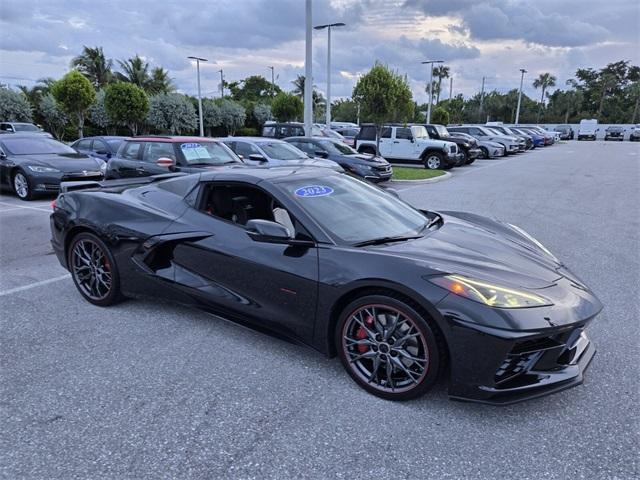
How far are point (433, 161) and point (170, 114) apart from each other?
77.1 feet

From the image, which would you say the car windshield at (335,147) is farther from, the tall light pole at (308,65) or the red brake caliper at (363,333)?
the red brake caliper at (363,333)

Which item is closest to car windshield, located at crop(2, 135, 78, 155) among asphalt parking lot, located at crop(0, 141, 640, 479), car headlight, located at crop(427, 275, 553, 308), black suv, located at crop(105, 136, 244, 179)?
black suv, located at crop(105, 136, 244, 179)

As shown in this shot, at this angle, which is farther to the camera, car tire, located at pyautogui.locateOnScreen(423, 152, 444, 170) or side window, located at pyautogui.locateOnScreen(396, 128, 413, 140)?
side window, located at pyautogui.locateOnScreen(396, 128, 413, 140)

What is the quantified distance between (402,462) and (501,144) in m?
25.8

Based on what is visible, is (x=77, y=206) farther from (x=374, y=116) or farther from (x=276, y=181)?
(x=374, y=116)

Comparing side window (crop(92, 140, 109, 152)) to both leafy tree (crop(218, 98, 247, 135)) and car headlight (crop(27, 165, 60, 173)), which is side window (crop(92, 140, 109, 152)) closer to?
car headlight (crop(27, 165, 60, 173))

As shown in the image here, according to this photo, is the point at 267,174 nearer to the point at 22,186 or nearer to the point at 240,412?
the point at 240,412

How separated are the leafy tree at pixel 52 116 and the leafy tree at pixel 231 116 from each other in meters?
12.4

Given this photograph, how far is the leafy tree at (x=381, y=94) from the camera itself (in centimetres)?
1670

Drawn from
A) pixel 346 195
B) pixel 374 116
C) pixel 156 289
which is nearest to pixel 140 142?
pixel 156 289

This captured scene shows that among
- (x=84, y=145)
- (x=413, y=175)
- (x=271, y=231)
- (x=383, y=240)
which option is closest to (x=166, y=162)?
(x=271, y=231)

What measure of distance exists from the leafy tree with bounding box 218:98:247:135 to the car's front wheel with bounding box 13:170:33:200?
30705mm

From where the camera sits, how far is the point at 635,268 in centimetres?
556

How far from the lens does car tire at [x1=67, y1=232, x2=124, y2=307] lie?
13.5ft
